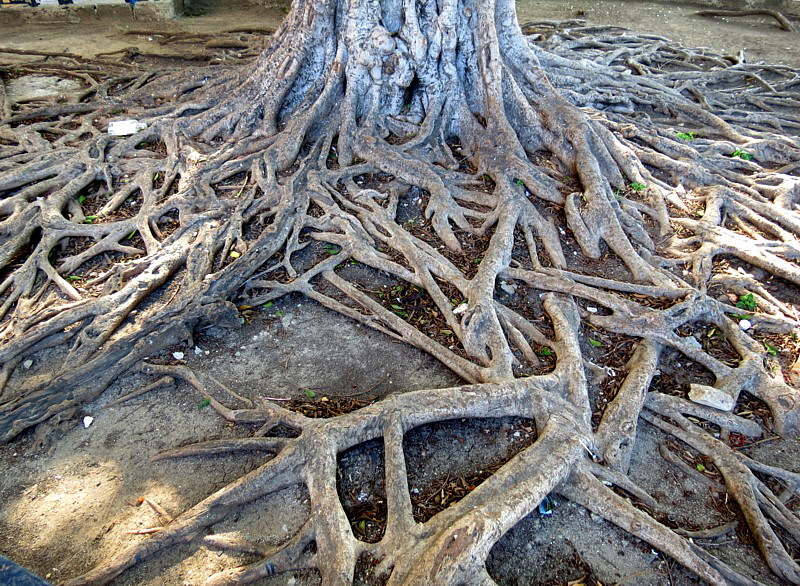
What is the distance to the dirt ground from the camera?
2525 mm

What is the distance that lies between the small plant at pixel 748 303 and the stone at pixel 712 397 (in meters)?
1.03

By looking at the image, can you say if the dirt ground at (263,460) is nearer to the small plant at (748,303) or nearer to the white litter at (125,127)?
the small plant at (748,303)

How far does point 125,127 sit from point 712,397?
19.8 ft

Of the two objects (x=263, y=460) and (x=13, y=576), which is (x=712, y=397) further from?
(x=13, y=576)

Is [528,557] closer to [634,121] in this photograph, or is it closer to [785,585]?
[785,585]

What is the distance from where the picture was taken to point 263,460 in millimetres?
2934

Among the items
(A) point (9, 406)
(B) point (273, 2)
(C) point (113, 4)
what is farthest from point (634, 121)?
(C) point (113, 4)

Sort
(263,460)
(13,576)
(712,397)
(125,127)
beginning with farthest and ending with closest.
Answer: (125,127) → (712,397) → (263,460) → (13,576)

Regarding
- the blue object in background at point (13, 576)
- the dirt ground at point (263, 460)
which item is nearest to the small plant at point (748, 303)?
the dirt ground at point (263, 460)

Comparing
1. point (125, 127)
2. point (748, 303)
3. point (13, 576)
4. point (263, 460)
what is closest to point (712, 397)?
point (748, 303)

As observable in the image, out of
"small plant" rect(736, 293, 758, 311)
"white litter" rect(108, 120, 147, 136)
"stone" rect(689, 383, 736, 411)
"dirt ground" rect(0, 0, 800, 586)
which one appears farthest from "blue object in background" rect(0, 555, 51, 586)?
"white litter" rect(108, 120, 147, 136)

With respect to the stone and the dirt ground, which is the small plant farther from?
the dirt ground

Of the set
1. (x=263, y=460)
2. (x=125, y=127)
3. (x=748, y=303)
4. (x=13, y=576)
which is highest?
(x=13, y=576)

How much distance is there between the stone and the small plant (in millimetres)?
1035
